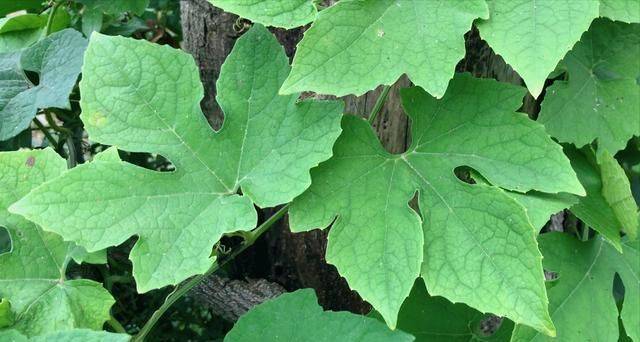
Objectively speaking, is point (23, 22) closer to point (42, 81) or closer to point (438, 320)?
point (42, 81)

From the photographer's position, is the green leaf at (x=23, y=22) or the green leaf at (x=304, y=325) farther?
the green leaf at (x=23, y=22)

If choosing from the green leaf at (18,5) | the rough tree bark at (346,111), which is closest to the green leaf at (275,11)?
the rough tree bark at (346,111)

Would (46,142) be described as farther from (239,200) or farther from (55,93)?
(239,200)

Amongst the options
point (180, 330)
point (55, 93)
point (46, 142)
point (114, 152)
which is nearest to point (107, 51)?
point (114, 152)

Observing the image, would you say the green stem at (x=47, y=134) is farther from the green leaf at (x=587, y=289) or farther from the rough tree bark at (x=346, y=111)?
the green leaf at (x=587, y=289)

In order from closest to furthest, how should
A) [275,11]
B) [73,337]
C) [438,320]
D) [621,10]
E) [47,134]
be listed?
[73,337], [275,11], [621,10], [438,320], [47,134]

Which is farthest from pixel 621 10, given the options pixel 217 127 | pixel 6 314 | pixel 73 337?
pixel 6 314

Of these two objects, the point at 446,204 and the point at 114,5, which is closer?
the point at 446,204
